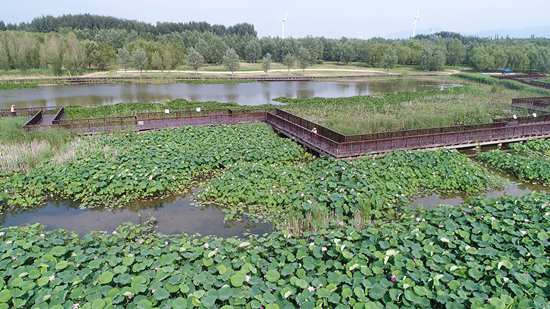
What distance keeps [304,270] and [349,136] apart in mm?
9785

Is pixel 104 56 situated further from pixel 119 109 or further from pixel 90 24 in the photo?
pixel 90 24

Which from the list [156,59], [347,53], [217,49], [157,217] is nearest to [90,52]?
[156,59]

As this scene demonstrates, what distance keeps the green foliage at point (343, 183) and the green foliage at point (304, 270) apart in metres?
2.23

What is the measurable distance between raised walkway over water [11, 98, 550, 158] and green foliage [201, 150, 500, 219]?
0.95 metres

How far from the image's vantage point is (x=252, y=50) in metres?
92.2

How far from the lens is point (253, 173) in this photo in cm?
1234

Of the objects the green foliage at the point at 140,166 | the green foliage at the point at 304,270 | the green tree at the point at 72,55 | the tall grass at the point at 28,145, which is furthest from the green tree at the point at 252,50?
the green foliage at the point at 304,270

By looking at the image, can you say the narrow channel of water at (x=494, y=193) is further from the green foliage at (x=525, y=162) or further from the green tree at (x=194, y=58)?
the green tree at (x=194, y=58)

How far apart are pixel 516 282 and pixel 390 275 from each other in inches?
95.5

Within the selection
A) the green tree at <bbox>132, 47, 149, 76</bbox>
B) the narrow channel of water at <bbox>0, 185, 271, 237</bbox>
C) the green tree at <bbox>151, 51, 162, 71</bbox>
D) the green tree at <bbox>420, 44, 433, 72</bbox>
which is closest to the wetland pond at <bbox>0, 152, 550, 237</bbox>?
the narrow channel of water at <bbox>0, 185, 271, 237</bbox>

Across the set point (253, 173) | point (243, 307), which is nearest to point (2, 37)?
point (253, 173)

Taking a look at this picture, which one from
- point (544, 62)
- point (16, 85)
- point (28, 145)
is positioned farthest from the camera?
point (544, 62)

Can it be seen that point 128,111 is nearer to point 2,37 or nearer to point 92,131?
point 92,131

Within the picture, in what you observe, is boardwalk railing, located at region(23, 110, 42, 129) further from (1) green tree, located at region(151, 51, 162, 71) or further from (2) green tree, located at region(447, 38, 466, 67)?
(2) green tree, located at region(447, 38, 466, 67)
